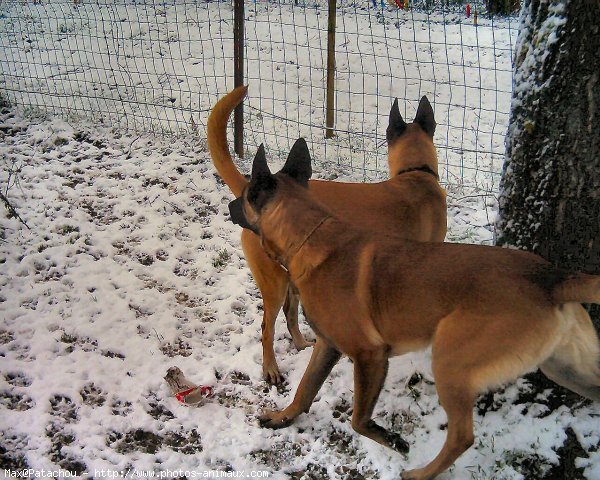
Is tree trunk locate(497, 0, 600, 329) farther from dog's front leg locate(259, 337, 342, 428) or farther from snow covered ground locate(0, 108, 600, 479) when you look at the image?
dog's front leg locate(259, 337, 342, 428)

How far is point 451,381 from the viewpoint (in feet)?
7.58

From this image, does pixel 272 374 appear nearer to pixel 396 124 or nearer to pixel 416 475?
pixel 416 475

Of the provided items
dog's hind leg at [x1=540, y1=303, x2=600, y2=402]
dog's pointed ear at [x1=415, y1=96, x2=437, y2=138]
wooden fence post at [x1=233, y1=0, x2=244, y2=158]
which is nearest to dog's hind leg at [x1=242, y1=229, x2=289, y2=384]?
dog's hind leg at [x1=540, y1=303, x2=600, y2=402]

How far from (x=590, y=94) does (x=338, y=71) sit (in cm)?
630

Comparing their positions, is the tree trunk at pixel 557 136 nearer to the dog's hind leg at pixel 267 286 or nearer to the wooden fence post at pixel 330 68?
the dog's hind leg at pixel 267 286

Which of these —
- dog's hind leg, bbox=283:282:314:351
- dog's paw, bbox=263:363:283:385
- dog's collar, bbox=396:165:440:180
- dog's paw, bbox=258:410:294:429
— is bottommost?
dog's paw, bbox=258:410:294:429

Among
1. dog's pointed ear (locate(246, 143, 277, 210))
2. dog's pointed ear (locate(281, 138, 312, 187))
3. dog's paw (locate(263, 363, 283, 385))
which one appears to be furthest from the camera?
dog's paw (locate(263, 363, 283, 385))

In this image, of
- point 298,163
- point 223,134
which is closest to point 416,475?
point 298,163

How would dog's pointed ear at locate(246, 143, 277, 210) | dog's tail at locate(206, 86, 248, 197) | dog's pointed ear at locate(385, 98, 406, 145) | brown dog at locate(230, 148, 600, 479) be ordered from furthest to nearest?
dog's pointed ear at locate(385, 98, 406, 145) < dog's tail at locate(206, 86, 248, 197) < dog's pointed ear at locate(246, 143, 277, 210) < brown dog at locate(230, 148, 600, 479)

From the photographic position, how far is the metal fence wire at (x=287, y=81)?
6336 millimetres

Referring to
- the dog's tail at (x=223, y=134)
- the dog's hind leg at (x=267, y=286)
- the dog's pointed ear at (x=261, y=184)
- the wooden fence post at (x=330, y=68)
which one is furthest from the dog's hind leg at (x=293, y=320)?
the wooden fence post at (x=330, y=68)

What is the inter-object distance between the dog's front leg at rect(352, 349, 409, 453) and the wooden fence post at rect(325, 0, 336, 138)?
4011 millimetres

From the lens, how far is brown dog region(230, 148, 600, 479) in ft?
7.23

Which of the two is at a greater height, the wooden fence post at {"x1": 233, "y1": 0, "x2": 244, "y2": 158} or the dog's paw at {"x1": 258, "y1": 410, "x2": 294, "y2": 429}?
the wooden fence post at {"x1": 233, "y1": 0, "x2": 244, "y2": 158}
